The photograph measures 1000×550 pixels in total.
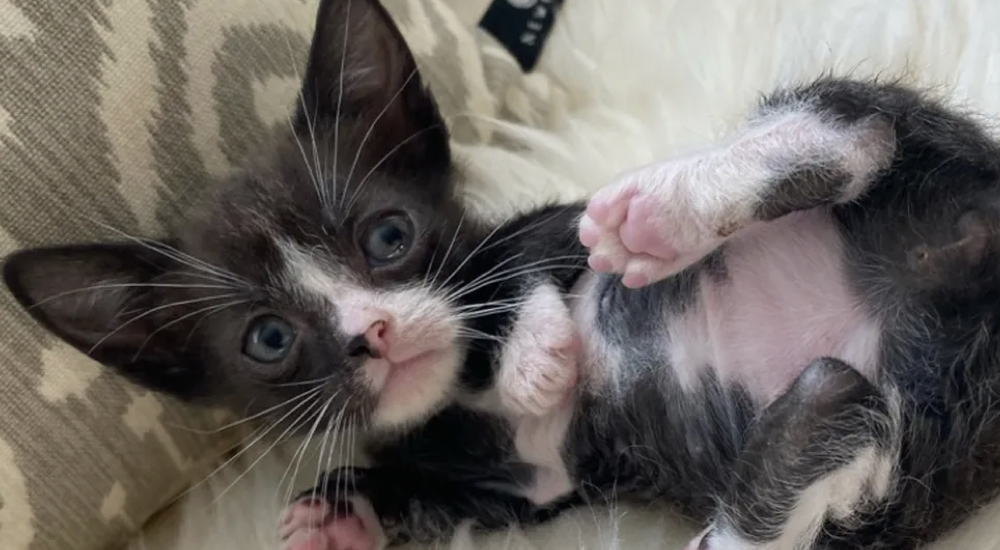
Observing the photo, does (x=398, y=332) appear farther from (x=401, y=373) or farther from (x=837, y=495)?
(x=837, y=495)

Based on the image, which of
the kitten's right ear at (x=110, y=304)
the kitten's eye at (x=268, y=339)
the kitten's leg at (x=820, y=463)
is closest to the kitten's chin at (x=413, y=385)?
the kitten's eye at (x=268, y=339)

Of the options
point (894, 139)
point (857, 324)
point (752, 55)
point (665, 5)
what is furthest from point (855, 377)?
point (665, 5)

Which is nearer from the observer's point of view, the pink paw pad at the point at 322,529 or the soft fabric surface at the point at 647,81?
the pink paw pad at the point at 322,529

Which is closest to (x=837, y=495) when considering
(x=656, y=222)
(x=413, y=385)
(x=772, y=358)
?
(x=772, y=358)

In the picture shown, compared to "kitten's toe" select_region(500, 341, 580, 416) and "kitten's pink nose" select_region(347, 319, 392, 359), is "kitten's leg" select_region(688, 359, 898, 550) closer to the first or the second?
"kitten's toe" select_region(500, 341, 580, 416)

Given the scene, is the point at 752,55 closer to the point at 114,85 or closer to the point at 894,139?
the point at 894,139

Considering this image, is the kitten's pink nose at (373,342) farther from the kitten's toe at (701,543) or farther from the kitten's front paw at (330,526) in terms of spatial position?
the kitten's toe at (701,543)
